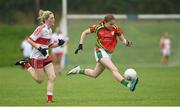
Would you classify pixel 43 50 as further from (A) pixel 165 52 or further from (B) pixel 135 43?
(B) pixel 135 43

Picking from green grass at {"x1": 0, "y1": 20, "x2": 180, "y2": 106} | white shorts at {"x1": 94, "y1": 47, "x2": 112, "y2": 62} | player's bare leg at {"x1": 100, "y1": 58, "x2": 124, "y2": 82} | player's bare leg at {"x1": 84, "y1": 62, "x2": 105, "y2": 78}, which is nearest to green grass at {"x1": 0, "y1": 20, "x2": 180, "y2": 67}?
green grass at {"x1": 0, "y1": 20, "x2": 180, "y2": 106}

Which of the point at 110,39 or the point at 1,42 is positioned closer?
the point at 110,39

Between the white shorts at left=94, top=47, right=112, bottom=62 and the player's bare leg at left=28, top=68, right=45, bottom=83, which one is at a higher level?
the white shorts at left=94, top=47, right=112, bottom=62

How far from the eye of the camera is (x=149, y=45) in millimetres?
42031

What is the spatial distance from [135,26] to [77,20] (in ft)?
11.0

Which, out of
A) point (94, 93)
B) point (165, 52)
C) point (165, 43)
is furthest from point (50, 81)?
point (165, 43)

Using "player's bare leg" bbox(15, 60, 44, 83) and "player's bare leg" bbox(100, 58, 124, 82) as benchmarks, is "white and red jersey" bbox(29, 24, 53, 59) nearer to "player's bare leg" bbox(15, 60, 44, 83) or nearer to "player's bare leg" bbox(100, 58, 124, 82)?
"player's bare leg" bbox(15, 60, 44, 83)

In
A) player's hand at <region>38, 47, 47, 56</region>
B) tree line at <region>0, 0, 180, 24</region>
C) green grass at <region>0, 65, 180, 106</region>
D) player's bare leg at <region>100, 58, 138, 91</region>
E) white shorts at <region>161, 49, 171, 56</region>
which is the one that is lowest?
white shorts at <region>161, 49, 171, 56</region>

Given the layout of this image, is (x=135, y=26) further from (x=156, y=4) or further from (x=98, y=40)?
(x=98, y=40)

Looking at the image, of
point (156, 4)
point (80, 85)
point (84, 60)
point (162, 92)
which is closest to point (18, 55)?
point (84, 60)

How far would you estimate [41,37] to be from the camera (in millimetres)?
17922

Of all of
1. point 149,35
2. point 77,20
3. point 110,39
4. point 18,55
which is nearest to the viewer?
point 110,39

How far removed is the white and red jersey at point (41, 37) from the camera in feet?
58.4

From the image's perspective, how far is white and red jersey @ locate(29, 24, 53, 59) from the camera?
1780 cm
